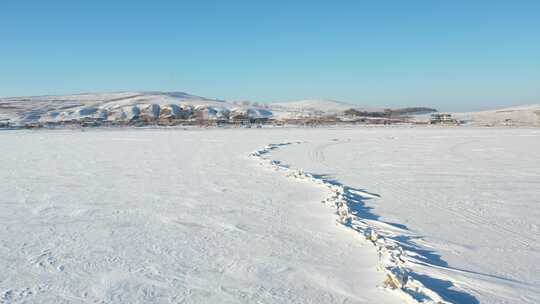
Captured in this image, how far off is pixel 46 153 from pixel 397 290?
10157mm

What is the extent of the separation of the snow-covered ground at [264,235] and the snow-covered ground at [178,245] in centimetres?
1

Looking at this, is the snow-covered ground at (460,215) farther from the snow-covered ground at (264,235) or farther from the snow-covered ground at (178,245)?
the snow-covered ground at (178,245)

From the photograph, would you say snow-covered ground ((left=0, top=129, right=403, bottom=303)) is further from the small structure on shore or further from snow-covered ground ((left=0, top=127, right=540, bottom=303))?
the small structure on shore

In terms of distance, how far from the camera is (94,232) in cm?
389

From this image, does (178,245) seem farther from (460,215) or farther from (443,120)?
(443,120)

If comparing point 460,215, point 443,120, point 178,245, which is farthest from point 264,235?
point 443,120

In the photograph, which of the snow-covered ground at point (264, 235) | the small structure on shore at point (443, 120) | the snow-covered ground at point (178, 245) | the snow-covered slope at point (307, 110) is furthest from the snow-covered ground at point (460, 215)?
the snow-covered slope at point (307, 110)

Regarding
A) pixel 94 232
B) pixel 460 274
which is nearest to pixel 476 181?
pixel 460 274

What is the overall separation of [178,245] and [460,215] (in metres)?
2.62

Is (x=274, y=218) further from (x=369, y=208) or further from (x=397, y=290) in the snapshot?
(x=397, y=290)

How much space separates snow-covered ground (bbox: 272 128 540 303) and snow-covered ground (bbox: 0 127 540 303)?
1 cm

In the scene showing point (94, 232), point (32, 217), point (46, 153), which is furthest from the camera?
point (46, 153)

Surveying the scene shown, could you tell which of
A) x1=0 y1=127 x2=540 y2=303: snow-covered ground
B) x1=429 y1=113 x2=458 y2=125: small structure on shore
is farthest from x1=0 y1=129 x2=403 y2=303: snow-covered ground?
x1=429 y1=113 x2=458 y2=125: small structure on shore

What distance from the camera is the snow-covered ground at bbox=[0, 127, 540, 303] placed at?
8.93ft
